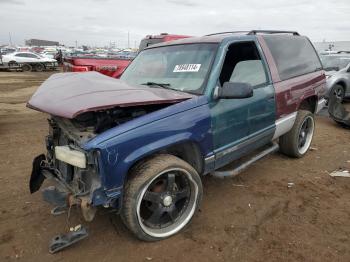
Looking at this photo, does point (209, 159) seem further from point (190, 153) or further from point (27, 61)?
point (27, 61)

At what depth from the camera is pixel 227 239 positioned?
10.7 feet

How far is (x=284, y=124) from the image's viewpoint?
4.78 metres

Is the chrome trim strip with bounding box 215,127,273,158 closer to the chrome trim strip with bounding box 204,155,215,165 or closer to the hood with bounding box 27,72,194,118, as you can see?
the chrome trim strip with bounding box 204,155,215,165

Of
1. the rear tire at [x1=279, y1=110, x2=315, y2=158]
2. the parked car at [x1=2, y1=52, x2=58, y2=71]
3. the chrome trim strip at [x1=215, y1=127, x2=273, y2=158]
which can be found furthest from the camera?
the parked car at [x1=2, y1=52, x2=58, y2=71]

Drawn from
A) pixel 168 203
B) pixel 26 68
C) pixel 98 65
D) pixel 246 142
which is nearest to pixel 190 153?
pixel 168 203

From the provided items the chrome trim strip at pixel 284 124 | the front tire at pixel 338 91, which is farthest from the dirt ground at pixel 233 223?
the front tire at pixel 338 91

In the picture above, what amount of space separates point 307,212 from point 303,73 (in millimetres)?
2361

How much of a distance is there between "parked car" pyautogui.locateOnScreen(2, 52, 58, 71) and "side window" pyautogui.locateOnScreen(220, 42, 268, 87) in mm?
26890

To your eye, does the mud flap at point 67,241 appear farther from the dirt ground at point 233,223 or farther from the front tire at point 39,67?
the front tire at point 39,67

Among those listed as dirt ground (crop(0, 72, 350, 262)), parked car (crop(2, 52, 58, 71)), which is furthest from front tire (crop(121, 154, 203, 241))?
parked car (crop(2, 52, 58, 71))

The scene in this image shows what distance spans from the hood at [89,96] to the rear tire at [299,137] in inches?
97.2

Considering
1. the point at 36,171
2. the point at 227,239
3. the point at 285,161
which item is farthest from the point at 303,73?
the point at 36,171

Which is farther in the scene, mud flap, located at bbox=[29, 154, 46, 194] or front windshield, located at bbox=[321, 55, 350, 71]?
front windshield, located at bbox=[321, 55, 350, 71]

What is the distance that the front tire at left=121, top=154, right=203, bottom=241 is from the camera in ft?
9.68
